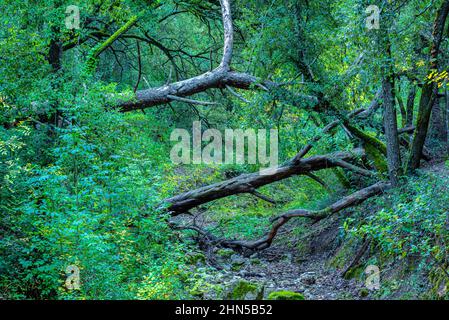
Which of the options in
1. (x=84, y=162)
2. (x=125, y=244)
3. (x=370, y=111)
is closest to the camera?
(x=125, y=244)

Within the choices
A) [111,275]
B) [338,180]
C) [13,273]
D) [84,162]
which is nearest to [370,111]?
[338,180]

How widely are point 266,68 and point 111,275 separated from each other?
16.7 feet

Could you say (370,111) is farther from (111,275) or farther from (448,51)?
(111,275)

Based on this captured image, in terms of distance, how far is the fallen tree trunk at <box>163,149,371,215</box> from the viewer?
10.7m

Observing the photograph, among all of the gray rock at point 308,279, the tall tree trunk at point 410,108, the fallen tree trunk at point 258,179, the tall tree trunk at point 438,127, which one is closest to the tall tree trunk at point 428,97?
the fallen tree trunk at point 258,179

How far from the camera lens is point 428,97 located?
319 inches

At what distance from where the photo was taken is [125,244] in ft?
23.2

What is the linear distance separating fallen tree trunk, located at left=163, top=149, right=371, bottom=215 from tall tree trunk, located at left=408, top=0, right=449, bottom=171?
1999mm

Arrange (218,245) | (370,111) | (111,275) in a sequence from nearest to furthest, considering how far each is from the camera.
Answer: (111,275)
(370,111)
(218,245)

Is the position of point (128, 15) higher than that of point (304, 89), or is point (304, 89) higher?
point (128, 15)

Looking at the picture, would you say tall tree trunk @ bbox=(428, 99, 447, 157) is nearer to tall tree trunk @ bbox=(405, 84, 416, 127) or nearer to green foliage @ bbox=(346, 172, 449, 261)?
tall tree trunk @ bbox=(405, 84, 416, 127)

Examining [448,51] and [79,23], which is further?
[79,23]

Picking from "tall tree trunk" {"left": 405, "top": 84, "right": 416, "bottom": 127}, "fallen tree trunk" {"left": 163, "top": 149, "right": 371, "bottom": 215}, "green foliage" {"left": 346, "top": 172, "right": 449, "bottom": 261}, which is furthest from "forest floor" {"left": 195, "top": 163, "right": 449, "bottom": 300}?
"tall tree trunk" {"left": 405, "top": 84, "right": 416, "bottom": 127}

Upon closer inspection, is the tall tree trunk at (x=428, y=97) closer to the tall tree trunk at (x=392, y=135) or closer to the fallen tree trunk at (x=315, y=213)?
the tall tree trunk at (x=392, y=135)
